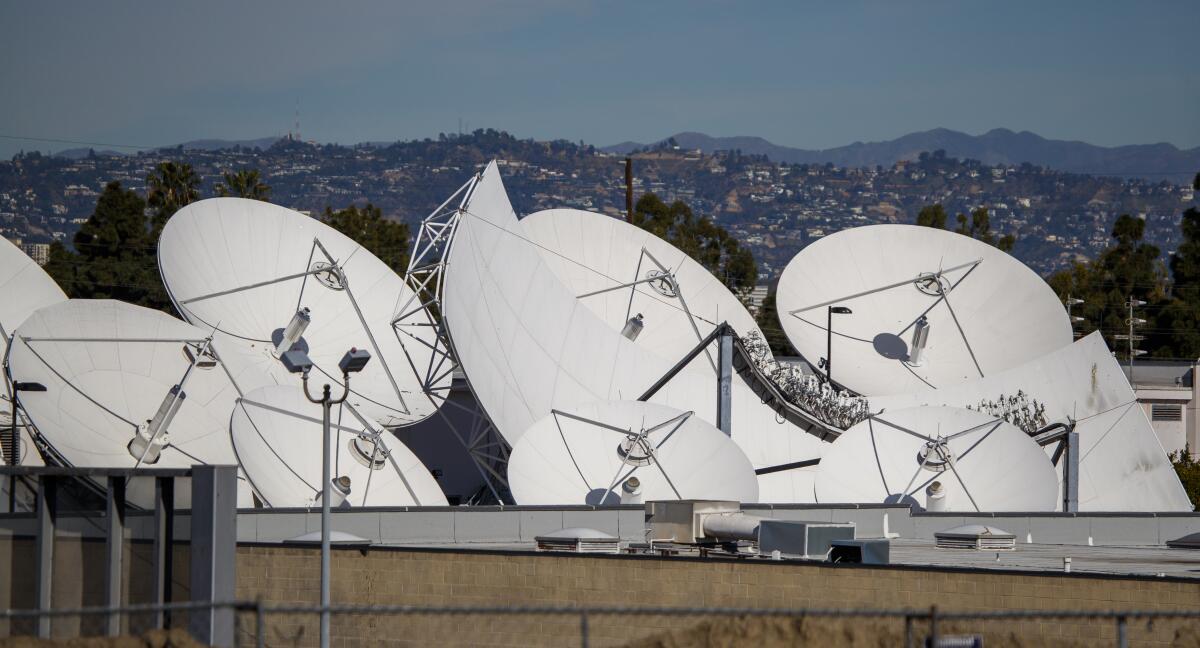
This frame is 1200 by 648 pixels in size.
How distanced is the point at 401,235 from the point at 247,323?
7192 cm

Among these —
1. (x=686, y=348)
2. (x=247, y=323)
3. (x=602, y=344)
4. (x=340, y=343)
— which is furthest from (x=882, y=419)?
(x=247, y=323)

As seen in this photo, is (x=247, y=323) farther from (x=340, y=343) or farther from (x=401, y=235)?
(x=401, y=235)

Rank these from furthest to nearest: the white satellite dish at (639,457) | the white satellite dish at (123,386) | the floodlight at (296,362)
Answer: the white satellite dish at (123,386) → the white satellite dish at (639,457) → the floodlight at (296,362)

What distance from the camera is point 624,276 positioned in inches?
2121

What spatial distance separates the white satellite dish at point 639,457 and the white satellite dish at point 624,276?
13008mm

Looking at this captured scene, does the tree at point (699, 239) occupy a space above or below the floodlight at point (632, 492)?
above

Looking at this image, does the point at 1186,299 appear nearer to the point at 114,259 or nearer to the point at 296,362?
the point at 114,259

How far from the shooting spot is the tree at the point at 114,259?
315 feet

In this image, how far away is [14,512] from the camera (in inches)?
683

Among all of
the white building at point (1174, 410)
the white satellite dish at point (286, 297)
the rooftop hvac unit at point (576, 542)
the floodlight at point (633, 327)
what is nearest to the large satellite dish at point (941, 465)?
the floodlight at point (633, 327)

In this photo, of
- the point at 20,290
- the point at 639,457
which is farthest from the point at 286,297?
the point at 639,457

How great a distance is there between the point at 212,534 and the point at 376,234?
335 feet

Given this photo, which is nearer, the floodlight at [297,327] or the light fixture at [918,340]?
the floodlight at [297,327]

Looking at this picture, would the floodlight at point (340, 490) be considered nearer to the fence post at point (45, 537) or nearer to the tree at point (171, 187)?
the fence post at point (45, 537)
